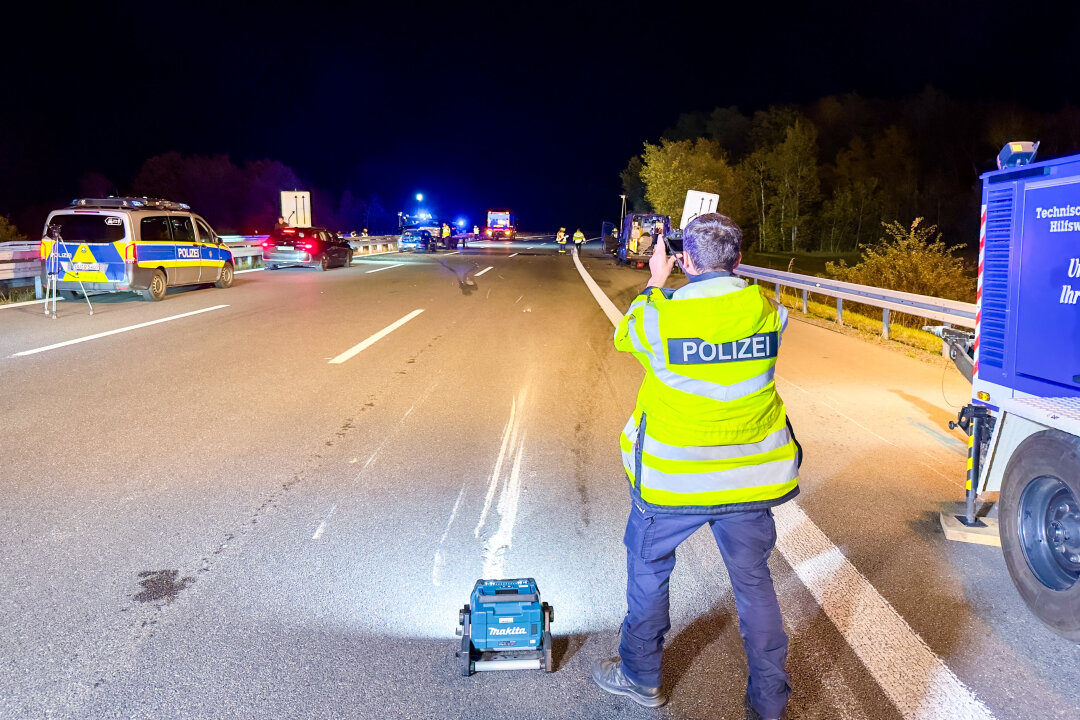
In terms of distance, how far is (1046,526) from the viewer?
4094mm

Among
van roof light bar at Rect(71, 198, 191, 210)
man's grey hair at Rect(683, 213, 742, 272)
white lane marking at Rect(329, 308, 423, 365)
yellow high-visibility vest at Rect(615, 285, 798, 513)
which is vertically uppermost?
van roof light bar at Rect(71, 198, 191, 210)

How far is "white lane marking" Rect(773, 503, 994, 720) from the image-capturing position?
3.34 m

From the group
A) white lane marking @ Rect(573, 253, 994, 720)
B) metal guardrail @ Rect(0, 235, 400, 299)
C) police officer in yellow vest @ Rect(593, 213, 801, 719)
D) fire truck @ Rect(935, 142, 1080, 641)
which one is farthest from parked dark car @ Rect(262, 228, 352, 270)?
police officer in yellow vest @ Rect(593, 213, 801, 719)

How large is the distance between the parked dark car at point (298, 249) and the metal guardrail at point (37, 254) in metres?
1.01

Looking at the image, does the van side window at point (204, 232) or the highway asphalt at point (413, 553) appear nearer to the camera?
the highway asphalt at point (413, 553)

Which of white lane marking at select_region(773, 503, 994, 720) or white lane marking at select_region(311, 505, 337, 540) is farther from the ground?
white lane marking at select_region(311, 505, 337, 540)

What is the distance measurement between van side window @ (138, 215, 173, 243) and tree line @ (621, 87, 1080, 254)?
48.3 metres

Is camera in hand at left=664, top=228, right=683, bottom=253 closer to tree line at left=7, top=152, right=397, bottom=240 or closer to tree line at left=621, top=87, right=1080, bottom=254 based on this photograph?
tree line at left=621, top=87, right=1080, bottom=254

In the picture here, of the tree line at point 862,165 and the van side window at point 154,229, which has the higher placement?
the tree line at point 862,165

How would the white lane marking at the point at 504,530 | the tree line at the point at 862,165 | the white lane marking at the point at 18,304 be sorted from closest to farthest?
the white lane marking at the point at 504,530 < the white lane marking at the point at 18,304 < the tree line at the point at 862,165

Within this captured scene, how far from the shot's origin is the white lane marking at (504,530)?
15.0 ft

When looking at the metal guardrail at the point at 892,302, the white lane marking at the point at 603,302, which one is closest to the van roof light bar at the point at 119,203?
the white lane marking at the point at 603,302

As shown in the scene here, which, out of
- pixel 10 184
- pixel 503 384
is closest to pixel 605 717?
pixel 503 384

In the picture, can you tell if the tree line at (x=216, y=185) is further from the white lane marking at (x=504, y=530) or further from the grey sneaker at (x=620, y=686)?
the grey sneaker at (x=620, y=686)
